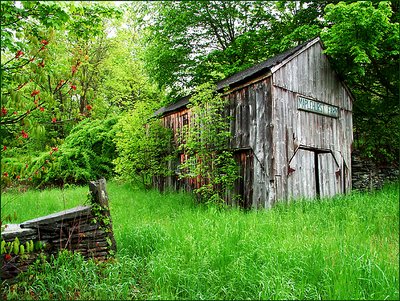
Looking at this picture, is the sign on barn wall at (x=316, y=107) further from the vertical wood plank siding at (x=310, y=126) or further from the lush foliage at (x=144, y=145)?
the lush foliage at (x=144, y=145)

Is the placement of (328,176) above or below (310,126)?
below

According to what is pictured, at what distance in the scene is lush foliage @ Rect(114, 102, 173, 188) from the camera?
15.2 metres

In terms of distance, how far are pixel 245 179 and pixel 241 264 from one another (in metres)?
6.01

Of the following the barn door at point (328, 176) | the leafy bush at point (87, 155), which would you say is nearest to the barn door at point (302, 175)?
the barn door at point (328, 176)

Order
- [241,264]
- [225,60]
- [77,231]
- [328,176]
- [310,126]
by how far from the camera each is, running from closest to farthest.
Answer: [241,264]
[77,231]
[310,126]
[328,176]
[225,60]

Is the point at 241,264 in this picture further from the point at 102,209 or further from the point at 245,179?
the point at 245,179

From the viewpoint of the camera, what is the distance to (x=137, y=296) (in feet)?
15.3

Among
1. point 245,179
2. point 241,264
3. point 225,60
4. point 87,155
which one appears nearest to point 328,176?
point 245,179

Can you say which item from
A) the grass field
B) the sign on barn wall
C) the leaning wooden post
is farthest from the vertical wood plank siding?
the leaning wooden post

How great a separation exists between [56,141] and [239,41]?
53.2 feet

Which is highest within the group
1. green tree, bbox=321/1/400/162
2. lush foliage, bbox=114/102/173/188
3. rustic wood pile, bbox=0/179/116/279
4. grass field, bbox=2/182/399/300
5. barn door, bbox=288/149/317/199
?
green tree, bbox=321/1/400/162

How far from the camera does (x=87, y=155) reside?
67.3 feet

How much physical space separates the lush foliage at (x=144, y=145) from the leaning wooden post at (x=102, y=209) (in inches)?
334

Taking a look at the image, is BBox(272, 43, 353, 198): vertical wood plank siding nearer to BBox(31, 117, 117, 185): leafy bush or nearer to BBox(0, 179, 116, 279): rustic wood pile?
BBox(0, 179, 116, 279): rustic wood pile
